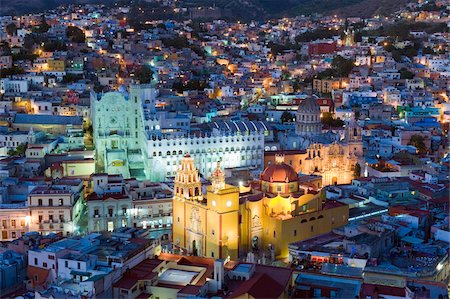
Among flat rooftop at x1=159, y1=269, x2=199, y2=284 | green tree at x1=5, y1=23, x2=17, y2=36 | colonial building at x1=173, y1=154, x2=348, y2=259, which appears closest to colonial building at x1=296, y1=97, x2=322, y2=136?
colonial building at x1=173, y1=154, x2=348, y2=259

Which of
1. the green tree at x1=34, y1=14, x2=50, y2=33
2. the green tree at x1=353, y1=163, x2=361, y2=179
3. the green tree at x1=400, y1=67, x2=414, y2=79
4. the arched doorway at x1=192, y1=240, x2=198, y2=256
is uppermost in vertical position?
the green tree at x1=34, y1=14, x2=50, y2=33

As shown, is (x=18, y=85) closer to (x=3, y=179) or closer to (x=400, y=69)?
(x=3, y=179)

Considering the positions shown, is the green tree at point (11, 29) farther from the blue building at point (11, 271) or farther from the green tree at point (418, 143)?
the blue building at point (11, 271)

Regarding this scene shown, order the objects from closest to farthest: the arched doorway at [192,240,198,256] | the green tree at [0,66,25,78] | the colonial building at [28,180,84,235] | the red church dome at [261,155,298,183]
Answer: the arched doorway at [192,240,198,256] → the red church dome at [261,155,298,183] → the colonial building at [28,180,84,235] → the green tree at [0,66,25,78]

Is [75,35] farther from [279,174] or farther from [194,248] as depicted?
[194,248]

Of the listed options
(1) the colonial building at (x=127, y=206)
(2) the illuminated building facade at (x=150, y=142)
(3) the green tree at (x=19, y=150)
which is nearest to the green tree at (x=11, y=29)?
(2) the illuminated building facade at (x=150, y=142)

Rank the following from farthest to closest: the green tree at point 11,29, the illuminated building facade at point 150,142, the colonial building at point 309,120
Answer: the green tree at point 11,29 → the colonial building at point 309,120 → the illuminated building facade at point 150,142

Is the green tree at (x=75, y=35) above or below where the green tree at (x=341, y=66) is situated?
above

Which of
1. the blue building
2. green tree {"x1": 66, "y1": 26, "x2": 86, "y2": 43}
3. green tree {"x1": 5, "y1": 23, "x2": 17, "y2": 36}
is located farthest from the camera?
green tree {"x1": 66, "y1": 26, "x2": 86, "y2": 43}

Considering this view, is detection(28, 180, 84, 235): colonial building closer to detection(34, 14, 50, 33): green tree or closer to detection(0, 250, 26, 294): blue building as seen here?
detection(0, 250, 26, 294): blue building
